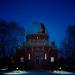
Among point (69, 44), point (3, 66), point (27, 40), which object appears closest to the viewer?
point (3, 66)

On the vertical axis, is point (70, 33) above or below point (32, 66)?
above

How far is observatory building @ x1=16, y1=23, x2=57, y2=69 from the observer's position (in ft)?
68.0

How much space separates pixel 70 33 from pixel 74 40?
1.83 feet

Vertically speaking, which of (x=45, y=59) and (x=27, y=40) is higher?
(x=27, y=40)

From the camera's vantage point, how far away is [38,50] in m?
21.7

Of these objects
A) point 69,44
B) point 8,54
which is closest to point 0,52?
point 8,54

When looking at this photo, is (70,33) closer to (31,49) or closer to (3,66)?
(31,49)

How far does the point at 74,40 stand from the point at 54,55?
1.91 m

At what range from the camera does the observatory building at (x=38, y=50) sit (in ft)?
68.0

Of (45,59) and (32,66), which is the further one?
(45,59)

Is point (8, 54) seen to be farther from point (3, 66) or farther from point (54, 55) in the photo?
point (54, 55)

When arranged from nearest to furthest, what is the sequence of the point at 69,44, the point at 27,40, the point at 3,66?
1. the point at 3,66
2. the point at 69,44
3. the point at 27,40

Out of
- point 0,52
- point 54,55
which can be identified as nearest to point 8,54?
point 0,52

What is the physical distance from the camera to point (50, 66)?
1911 centimetres
